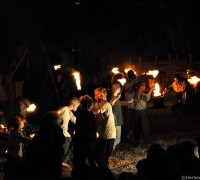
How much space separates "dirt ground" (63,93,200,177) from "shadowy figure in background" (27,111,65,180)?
2.07m

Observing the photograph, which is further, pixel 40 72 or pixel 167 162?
pixel 40 72

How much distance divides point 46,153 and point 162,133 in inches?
Answer: 259

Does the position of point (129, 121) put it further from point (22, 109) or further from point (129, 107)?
point (22, 109)

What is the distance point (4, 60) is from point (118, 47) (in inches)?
460

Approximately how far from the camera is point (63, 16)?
20.1 metres

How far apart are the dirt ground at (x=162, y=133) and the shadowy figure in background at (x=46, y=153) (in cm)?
207

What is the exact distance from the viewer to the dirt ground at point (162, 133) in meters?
7.73

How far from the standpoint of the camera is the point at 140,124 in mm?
9508

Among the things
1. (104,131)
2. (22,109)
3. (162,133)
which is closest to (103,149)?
(104,131)

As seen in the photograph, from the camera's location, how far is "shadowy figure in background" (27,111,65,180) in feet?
16.3

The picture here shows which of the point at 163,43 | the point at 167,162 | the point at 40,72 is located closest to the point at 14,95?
the point at 40,72

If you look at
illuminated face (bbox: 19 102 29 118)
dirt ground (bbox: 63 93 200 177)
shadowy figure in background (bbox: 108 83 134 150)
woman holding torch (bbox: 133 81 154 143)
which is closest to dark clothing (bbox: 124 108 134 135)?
woman holding torch (bbox: 133 81 154 143)

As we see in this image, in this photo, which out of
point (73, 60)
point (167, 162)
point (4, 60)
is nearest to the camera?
point (167, 162)

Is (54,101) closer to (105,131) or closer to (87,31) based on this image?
(105,131)
